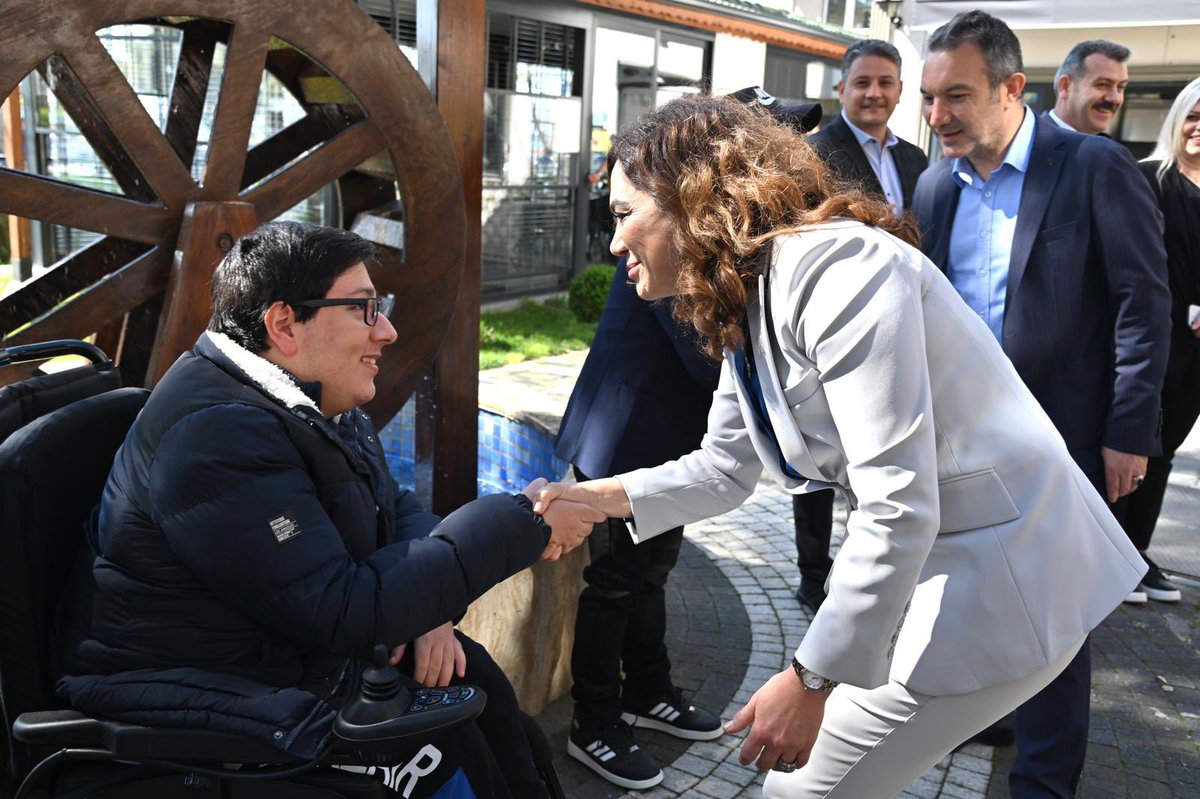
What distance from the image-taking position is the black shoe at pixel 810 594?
13.8ft

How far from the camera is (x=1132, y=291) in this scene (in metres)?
2.85

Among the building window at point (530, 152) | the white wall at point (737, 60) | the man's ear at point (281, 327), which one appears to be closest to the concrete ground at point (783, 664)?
the man's ear at point (281, 327)

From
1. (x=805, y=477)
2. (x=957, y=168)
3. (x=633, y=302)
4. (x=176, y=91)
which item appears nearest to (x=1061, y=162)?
(x=957, y=168)

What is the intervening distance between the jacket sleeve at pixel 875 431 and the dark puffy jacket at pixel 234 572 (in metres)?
0.77

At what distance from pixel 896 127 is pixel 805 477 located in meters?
10.2

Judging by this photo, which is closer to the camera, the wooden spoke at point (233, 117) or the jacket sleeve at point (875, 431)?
the jacket sleeve at point (875, 431)

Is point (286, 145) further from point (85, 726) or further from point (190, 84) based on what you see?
point (85, 726)

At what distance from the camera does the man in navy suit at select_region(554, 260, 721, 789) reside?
9.78 ft

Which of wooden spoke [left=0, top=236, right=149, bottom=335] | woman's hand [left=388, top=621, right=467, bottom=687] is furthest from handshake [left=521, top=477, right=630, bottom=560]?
wooden spoke [left=0, top=236, right=149, bottom=335]

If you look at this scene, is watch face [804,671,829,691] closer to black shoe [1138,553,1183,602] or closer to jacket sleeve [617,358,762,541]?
jacket sleeve [617,358,762,541]

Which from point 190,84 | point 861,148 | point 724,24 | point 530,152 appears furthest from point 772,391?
point 724,24

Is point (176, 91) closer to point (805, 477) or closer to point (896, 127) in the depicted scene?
point (805, 477)

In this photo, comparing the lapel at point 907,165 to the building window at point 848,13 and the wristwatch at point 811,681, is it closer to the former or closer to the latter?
the wristwatch at point 811,681

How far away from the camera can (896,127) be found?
1123cm
